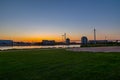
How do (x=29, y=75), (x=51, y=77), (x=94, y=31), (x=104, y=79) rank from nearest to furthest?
(x=104, y=79) → (x=51, y=77) → (x=29, y=75) → (x=94, y=31)

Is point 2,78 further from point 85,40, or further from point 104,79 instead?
point 85,40

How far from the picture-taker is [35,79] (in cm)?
706

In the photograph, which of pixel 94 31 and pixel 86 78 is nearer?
pixel 86 78

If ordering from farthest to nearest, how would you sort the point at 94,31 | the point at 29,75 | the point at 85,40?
the point at 85,40 < the point at 94,31 < the point at 29,75

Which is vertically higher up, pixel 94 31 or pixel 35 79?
pixel 94 31

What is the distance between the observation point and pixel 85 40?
8056cm

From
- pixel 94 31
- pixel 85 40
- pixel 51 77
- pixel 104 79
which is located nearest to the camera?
pixel 104 79

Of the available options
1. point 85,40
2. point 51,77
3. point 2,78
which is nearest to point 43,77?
point 51,77

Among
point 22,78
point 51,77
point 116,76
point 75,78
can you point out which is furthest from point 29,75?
point 116,76

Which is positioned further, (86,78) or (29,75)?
(29,75)

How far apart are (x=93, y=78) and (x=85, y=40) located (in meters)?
74.1

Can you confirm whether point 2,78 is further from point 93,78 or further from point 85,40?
point 85,40

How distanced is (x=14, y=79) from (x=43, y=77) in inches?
39.3

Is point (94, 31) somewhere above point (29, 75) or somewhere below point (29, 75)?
above
